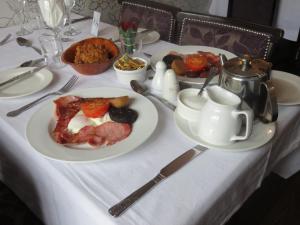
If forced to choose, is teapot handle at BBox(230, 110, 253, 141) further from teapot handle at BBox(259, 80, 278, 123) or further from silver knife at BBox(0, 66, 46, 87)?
silver knife at BBox(0, 66, 46, 87)

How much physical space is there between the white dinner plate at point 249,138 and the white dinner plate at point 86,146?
6 cm

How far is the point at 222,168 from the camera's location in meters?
0.55

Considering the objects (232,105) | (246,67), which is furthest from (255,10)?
(232,105)

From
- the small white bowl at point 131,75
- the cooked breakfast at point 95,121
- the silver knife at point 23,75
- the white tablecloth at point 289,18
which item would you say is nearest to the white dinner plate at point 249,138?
the cooked breakfast at point 95,121

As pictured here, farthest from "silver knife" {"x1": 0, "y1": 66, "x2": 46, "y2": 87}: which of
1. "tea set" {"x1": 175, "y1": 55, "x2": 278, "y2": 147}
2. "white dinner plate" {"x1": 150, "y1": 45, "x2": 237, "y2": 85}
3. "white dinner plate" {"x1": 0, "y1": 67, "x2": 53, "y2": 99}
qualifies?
"tea set" {"x1": 175, "y1": 55, "x2": 278, "y2": 147}

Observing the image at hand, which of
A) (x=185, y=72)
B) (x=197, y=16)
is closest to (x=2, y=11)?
(x=197, y=16)

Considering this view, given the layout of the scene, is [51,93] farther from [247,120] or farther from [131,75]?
[247,120]

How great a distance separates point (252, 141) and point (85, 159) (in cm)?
32

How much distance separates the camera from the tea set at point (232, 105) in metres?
0.54

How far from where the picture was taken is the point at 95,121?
2.15ft

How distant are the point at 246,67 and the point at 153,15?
88cm

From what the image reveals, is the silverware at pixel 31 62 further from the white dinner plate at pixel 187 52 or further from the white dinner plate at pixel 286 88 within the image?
the white dinner plate at pixel 286 88

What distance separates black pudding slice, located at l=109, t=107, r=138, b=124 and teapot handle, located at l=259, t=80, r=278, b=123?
0.27 metres

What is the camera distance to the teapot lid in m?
0.59
